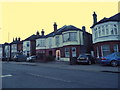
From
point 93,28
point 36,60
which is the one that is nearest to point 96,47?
point 93,28

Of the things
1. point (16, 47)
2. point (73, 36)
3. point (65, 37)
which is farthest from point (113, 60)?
point (16, 47)

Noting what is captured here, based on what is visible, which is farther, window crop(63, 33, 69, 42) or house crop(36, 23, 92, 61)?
window crop(63, 33, 69, 42)

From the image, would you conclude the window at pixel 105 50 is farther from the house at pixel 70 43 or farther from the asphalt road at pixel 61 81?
the asphalt road at pixel 61 81

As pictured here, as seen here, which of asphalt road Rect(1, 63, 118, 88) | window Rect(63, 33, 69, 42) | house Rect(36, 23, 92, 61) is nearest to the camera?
asphalt road Rect(1, 63, 118, 88)

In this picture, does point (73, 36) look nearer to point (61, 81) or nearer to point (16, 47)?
point (61, 81)

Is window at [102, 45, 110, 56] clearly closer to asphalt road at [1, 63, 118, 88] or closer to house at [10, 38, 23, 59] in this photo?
asphalt road at [1, 63, 118, 88]

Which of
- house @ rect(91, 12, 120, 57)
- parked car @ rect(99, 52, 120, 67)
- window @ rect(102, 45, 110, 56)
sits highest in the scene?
house @ rect(91, 12, 120, 57)

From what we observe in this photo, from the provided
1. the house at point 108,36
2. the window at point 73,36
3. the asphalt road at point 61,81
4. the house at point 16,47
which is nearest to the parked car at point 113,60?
the house at point 108,36

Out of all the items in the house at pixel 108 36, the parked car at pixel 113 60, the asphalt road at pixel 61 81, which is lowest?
the asphalt road at pixel 61 81

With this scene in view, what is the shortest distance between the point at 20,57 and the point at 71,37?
15.3m

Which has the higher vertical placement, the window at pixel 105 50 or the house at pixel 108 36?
the house at pixel 108 36

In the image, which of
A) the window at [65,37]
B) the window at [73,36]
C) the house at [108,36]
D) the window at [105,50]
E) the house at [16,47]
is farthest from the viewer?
the house at [16,47]

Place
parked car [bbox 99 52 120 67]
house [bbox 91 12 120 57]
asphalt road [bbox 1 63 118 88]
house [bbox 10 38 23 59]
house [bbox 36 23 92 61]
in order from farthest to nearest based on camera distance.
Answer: house [bbox 10 38 23 59]
house [bbox 36 23 92 61]
house [bbox 91 12 120 57]
parked car [bbox 99 52 120 67]
asphalt road [bbox 1 63 118 88]

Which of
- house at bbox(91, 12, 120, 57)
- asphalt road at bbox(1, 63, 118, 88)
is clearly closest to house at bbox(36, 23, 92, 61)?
house at bbox(91, 12, 120, 57)
